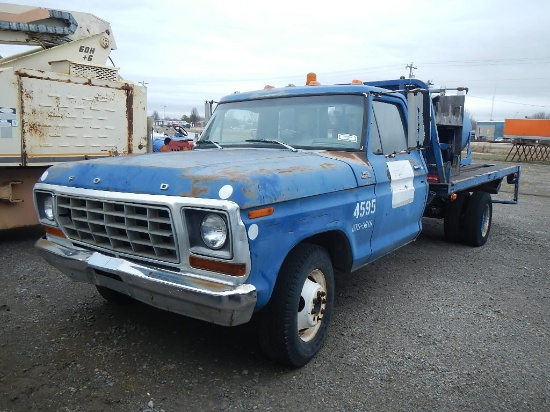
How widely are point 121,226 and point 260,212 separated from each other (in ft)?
3.14

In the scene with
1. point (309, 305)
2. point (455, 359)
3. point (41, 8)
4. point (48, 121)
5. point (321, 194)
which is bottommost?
point (455, 359)

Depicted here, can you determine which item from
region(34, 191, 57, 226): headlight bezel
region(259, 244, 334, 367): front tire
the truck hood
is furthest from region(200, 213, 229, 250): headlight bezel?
region(34, 191, 57, 226): headlight bezel

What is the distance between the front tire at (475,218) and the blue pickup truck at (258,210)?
2.22 metres

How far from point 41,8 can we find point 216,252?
6.86 m

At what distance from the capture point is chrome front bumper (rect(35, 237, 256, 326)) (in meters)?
2.65

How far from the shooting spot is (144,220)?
288cm

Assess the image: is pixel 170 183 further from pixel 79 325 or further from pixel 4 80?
pixel 4 80

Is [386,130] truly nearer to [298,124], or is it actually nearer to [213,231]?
[298,124]

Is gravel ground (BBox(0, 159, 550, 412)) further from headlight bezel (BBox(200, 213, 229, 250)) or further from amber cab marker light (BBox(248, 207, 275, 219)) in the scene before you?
amber cab marker light (BBox(248, 207, 275, 219))

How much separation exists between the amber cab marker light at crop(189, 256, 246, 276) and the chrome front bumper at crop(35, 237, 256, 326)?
3.0 inches

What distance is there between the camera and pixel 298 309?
126 inches

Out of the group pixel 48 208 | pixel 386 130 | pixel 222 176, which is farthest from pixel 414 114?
pixel 48 208

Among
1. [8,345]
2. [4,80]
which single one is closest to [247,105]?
[8,345]

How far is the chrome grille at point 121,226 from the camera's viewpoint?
2.83 m
